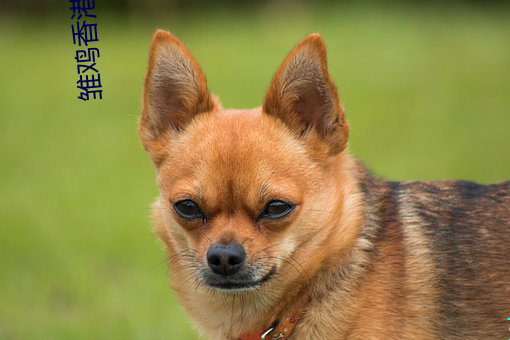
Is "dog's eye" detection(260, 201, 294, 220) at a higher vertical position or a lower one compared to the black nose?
higher

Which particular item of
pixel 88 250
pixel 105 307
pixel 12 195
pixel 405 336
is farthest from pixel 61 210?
pixel 405 336

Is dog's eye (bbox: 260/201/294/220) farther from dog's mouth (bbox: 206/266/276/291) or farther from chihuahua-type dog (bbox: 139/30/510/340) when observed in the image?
dog's mouth (bbox: 206/266/276/291)

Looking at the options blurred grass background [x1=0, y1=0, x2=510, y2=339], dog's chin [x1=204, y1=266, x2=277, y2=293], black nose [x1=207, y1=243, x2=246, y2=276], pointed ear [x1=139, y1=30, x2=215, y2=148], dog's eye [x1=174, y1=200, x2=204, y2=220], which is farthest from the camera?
blurred grass background [x1=0, y1=0, x2=510, y2=339]

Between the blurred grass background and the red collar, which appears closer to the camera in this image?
the red collar

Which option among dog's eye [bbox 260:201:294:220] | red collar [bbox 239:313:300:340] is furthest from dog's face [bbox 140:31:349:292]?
red collar [bbox 239:313:300:340]

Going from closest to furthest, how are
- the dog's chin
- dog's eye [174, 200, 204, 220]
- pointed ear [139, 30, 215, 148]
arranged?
the dog's chin, dog's eye [174, 200, 204, 220], pointed ear [139, 30, 215, 148]

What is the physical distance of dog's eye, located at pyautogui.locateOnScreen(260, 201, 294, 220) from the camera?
4305 mm

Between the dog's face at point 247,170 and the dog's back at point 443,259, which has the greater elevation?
the dog's face at point 247,170

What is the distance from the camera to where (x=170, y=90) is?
4.91m

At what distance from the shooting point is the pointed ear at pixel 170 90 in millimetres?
4730

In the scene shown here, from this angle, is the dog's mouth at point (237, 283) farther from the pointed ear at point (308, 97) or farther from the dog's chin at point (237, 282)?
the pointed ear at point (308, 97)

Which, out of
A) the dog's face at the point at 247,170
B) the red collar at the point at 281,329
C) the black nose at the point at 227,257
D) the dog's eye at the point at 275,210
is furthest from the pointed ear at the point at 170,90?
the red collar at the point at 281,329

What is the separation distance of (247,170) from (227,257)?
0.48 metres

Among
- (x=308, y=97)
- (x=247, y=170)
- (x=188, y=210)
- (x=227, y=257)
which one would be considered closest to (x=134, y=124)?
(x=308, y=97)
